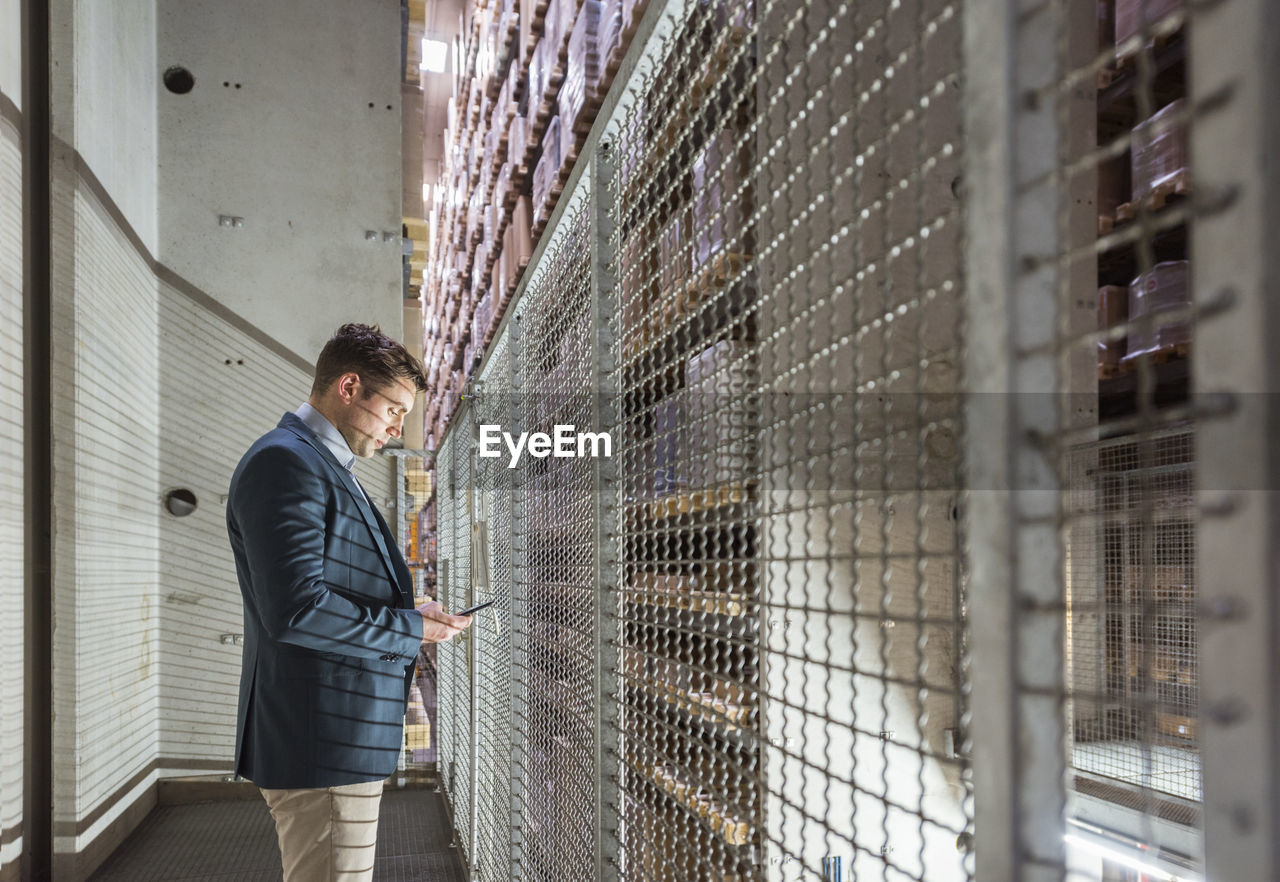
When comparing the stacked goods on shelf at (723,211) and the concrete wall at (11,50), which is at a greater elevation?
the concrete wall at (11,50)

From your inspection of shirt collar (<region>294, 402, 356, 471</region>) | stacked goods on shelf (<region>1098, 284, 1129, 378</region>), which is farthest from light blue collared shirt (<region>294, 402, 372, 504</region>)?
stacked goods on shelf (<region>1098, 284, 1129, 378</region>)

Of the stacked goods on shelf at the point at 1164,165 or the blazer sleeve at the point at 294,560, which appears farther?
the stacked goods on shelf at the point at 1164,165

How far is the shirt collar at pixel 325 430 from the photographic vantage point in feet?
6.84

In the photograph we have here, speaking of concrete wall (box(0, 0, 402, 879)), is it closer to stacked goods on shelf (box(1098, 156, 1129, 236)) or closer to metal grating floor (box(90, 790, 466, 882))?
metal grating floor (box(90, 790, 466, 882))

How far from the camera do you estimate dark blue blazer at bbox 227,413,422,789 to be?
1.79 metres

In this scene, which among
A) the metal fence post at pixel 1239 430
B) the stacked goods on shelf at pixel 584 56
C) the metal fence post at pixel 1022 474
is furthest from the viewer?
the stacked goods on shelf at pixel 584 56

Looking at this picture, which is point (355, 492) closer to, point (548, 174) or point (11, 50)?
point (548, 174)

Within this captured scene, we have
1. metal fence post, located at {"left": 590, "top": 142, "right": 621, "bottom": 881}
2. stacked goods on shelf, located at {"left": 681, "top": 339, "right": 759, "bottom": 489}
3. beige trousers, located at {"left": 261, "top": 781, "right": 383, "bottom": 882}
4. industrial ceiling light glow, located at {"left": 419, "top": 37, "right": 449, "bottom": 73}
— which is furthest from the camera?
industrial ceiling light glow, located at {"left": 419, "top": 37, "right": 449, "bottom": 73}

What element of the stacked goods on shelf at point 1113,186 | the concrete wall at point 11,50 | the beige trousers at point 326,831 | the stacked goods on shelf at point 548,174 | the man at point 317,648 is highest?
the concrete wall at point 11,50

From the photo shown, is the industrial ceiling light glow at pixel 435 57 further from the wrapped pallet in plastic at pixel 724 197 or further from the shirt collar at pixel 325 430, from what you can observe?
the wrapped pallet in plastic at pixel 724 197

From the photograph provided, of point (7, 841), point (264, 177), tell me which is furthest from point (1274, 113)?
point (264, 177)

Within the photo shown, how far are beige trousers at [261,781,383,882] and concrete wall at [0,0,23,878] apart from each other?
2176mm

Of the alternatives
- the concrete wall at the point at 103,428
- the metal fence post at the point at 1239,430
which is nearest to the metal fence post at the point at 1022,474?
the metal fence post at the point at 1239,430

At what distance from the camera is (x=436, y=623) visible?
198cm
